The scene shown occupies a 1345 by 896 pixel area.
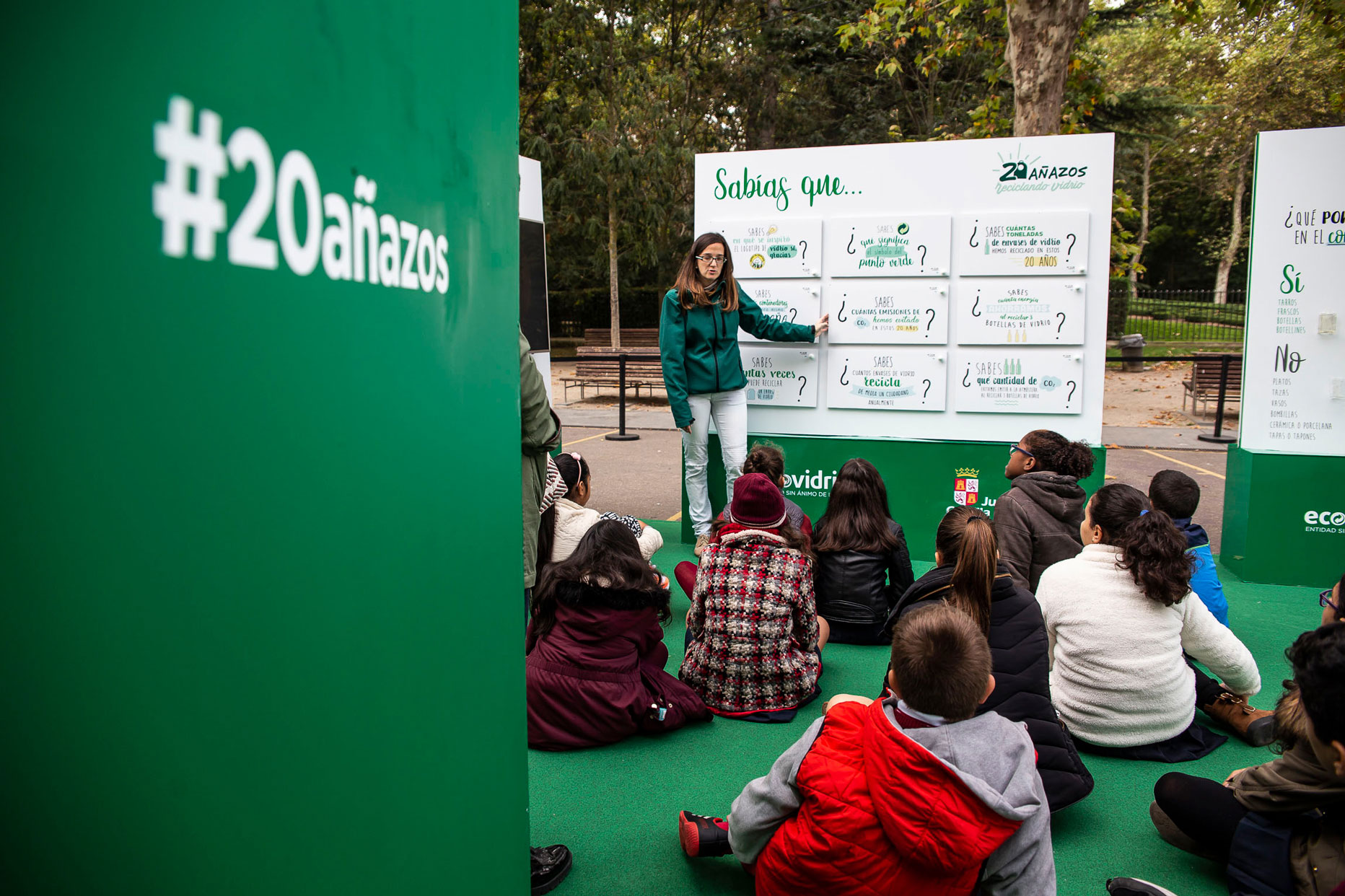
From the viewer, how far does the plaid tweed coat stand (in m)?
3.42

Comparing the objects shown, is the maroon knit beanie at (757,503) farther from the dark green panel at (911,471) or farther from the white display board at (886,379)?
the white display board at (886,379)

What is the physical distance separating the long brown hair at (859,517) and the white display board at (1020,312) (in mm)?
2044

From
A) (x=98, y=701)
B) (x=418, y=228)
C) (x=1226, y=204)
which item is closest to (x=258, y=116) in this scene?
(x=418, y=228)

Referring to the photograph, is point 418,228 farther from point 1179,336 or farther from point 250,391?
point 1179,336

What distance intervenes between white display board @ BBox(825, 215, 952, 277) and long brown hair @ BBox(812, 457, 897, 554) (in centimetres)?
213

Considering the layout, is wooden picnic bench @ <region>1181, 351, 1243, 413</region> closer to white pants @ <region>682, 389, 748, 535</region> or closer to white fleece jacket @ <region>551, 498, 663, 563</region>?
white pants @ <region>682, 389, 748, 535</region>

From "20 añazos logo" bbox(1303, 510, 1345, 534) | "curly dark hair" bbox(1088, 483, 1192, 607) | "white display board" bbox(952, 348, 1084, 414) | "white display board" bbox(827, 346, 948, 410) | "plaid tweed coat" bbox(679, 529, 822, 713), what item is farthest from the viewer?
"white display board" bbox(827, 346, 948, 410)

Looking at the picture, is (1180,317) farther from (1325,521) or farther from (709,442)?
(709,442)

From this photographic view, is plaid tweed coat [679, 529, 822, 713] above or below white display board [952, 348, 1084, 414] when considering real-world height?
below

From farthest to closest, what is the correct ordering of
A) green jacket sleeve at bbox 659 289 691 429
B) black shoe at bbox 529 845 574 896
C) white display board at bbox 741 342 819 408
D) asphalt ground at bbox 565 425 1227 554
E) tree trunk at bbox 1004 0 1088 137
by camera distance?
1. tree trunk at bbox 1004 0 1088 137
2. asphalt ground at bbox 565 425 1227 554
3. white display board at bbox 741 342 819 408
4. green jacket sleeve at bbox 659 289 691 429
5. black shoe at bbox 529 845 574 896

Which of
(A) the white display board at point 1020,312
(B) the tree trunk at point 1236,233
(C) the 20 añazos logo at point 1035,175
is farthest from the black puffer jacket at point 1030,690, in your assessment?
(B) the tree trunk at point 1236,233

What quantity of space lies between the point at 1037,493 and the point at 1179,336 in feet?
75.1

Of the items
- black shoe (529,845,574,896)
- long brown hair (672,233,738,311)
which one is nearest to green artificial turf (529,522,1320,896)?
black shoe (529,845,574,896)

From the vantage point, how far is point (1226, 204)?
33.1 m
